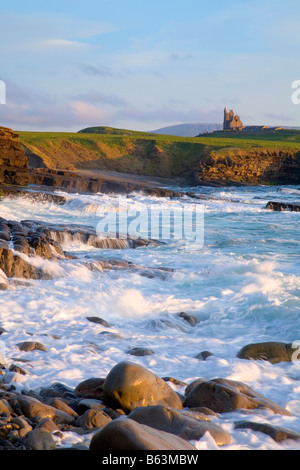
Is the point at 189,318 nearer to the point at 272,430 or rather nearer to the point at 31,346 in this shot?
the point at 31,346

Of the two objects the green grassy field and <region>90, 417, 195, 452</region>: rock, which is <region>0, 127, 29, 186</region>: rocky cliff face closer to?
the green grassy field

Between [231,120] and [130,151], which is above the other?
[231,120]

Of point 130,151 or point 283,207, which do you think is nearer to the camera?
point 283,207

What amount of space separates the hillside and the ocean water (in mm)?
39822

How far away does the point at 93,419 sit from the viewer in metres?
4.21

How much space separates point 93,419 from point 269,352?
3.69 metres

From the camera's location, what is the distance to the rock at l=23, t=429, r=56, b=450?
3.42 metres

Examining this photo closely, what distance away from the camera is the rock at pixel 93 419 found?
13.6 feet

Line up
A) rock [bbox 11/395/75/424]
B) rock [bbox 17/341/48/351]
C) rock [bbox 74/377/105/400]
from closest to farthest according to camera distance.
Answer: rock [bbox 11/395/75/424] → rock [bbox 74/377/105/400] → rock [bbox 17/341/48/351]

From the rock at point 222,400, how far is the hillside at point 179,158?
162 ft

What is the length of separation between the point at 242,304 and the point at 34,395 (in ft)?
20.5

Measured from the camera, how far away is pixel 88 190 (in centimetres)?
3569

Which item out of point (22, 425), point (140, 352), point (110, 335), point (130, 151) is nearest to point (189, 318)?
point (110, 335)
